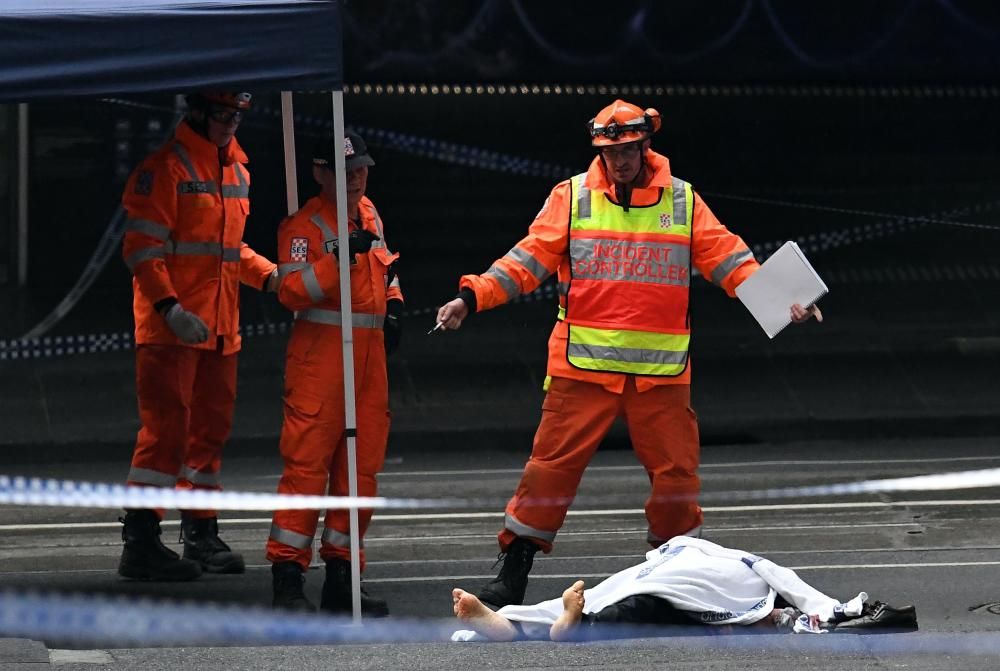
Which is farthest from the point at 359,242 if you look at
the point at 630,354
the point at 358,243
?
the point at 630,354

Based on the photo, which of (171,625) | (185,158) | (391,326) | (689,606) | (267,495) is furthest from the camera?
(267,495)

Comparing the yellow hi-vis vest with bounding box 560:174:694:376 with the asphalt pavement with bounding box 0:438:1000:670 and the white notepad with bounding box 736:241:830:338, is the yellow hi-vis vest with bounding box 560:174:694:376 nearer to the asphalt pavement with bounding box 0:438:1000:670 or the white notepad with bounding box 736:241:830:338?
the white notepad with bounding box 736:241:830:338

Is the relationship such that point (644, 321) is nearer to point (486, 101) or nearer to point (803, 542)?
point (803, 542)

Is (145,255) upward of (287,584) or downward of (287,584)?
upward

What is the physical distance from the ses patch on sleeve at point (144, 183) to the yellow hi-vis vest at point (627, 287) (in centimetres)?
183

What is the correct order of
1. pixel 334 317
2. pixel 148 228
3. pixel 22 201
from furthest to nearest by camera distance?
pixel 22 201 < pixel 148 228 < pixel 334 317

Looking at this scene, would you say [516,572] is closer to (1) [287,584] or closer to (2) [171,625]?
(1) [287,584]

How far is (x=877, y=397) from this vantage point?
14.0 metres

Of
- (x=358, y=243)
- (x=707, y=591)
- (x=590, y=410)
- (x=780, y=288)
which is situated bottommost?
(x=707, y=591)

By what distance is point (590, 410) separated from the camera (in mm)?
8578

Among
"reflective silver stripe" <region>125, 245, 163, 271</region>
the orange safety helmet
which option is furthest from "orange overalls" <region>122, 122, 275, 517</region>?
the orange safety helmet

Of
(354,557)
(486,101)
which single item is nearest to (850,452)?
(486,101)

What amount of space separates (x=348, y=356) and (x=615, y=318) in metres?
1.07

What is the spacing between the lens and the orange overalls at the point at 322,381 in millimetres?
8648
